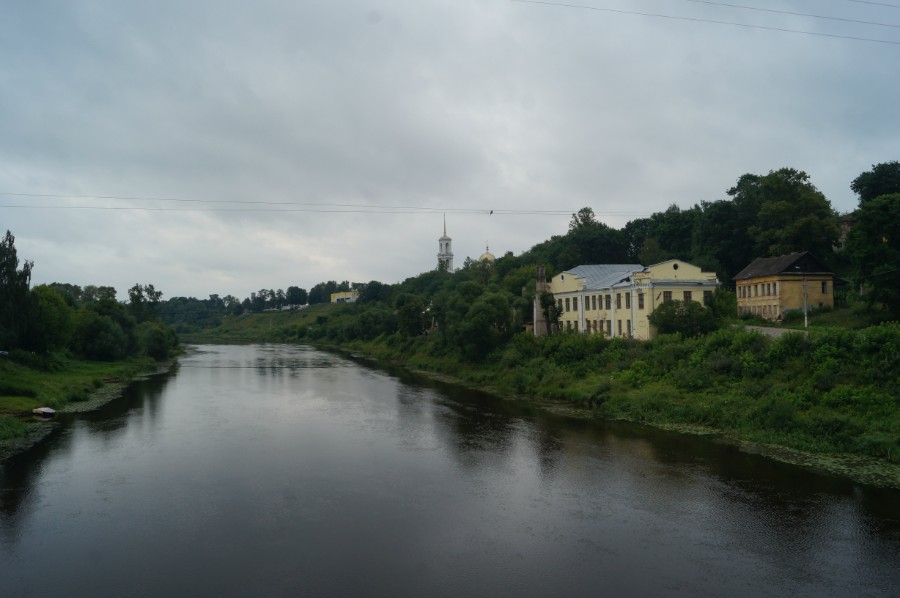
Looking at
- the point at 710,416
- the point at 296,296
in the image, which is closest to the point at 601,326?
the point at 710,416

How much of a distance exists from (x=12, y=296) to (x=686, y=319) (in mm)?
46286

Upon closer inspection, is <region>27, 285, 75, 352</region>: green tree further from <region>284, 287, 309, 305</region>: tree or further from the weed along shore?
<region>284, 287, 309, 305</region>: tree

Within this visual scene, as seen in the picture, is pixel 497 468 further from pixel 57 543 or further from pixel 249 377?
pixel 249 377

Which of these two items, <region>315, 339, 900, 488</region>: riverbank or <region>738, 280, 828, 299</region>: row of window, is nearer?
<region>315, 339, 900, 488</region>: riverbank

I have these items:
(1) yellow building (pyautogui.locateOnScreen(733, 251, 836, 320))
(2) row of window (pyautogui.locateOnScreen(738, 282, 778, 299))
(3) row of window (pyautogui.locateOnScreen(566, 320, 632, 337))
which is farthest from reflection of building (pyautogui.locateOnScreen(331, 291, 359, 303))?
(1) yellow building (pyautogui.locateOnScreen(733, 251, 836, 320))

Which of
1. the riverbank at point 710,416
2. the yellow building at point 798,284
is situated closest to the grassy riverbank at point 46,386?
the riverbank at point 710,416

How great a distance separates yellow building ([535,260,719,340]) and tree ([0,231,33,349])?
4089cm

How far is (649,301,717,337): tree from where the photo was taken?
35.2 meters

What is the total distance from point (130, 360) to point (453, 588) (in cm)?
5760

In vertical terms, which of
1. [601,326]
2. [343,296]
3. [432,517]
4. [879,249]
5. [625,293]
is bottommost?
[432,517]

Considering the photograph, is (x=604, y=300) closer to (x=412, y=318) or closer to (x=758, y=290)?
(x=758, y=290)

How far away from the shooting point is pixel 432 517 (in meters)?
15.4

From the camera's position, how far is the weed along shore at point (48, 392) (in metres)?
25.0

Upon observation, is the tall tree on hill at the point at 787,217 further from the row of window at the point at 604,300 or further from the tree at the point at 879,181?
the row of window at the point at 604,300
